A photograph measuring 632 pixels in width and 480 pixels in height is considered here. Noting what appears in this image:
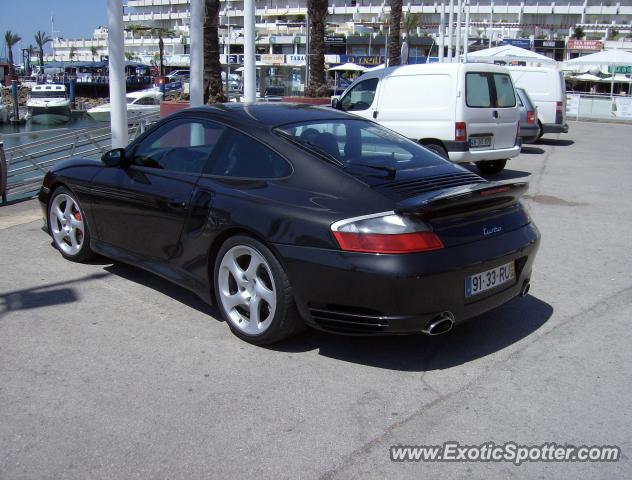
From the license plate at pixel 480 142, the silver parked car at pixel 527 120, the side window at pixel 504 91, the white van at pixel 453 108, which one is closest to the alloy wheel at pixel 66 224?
the white van at pixel 453 108

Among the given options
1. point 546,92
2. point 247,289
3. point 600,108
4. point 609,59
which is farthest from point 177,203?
point 609,59

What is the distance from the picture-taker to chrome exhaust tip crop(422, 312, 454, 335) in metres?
3.79

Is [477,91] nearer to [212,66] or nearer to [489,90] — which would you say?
[489,90]

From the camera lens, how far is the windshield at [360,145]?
439 cm

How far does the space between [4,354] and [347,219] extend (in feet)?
7.38

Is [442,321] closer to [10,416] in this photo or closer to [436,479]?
[436,479]

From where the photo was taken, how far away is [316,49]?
21.8 m

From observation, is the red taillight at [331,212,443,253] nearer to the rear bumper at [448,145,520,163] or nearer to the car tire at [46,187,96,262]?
the car tire at [46,187,96,262]

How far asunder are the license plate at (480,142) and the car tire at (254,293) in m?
7.07

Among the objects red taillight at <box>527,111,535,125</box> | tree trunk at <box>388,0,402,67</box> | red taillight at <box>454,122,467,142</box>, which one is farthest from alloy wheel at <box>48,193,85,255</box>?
tree trunk at <box>388,0,402,67</box>

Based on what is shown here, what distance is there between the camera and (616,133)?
23.5 m

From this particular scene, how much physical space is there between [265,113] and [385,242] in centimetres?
163

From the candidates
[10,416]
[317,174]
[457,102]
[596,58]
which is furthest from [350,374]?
[596,58]

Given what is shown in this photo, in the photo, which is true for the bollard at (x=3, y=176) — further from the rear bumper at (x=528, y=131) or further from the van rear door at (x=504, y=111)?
the rear bumper at (x=528, y=131)
